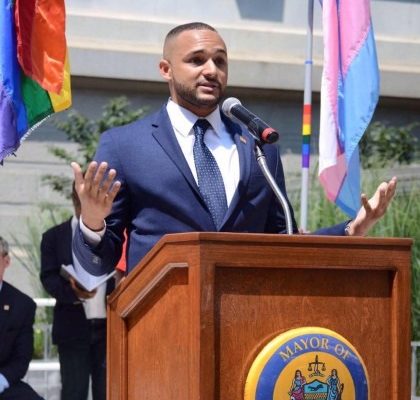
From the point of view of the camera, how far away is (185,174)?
365 cm

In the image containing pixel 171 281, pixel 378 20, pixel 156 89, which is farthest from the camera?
pixel 378 20

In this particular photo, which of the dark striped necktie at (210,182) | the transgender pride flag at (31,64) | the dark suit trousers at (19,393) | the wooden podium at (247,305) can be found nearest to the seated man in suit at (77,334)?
the dark suit trousers at (19,393)

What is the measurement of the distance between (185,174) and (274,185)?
339mm

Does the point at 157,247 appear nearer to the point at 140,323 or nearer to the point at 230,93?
the point at 140,323

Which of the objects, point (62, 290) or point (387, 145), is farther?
point (387, 145)

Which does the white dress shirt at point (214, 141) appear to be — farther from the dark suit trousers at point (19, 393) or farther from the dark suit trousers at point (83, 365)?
the dark suit trousers at point (83, 365)

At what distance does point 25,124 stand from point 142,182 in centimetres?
242

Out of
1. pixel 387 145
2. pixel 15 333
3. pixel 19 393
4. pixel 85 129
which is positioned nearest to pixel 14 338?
pixel 15 333

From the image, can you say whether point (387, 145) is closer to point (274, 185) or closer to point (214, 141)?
point (214, 141)

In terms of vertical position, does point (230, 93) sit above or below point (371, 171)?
above

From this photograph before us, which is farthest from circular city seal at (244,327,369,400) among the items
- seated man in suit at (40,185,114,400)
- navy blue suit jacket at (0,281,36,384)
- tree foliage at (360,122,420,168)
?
tree foliage at (360,122,420,168)

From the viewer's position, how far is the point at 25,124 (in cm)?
596

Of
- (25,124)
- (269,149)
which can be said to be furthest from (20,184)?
(269,149)

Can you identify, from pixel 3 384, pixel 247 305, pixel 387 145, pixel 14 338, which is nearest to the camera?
pixel 247 305
